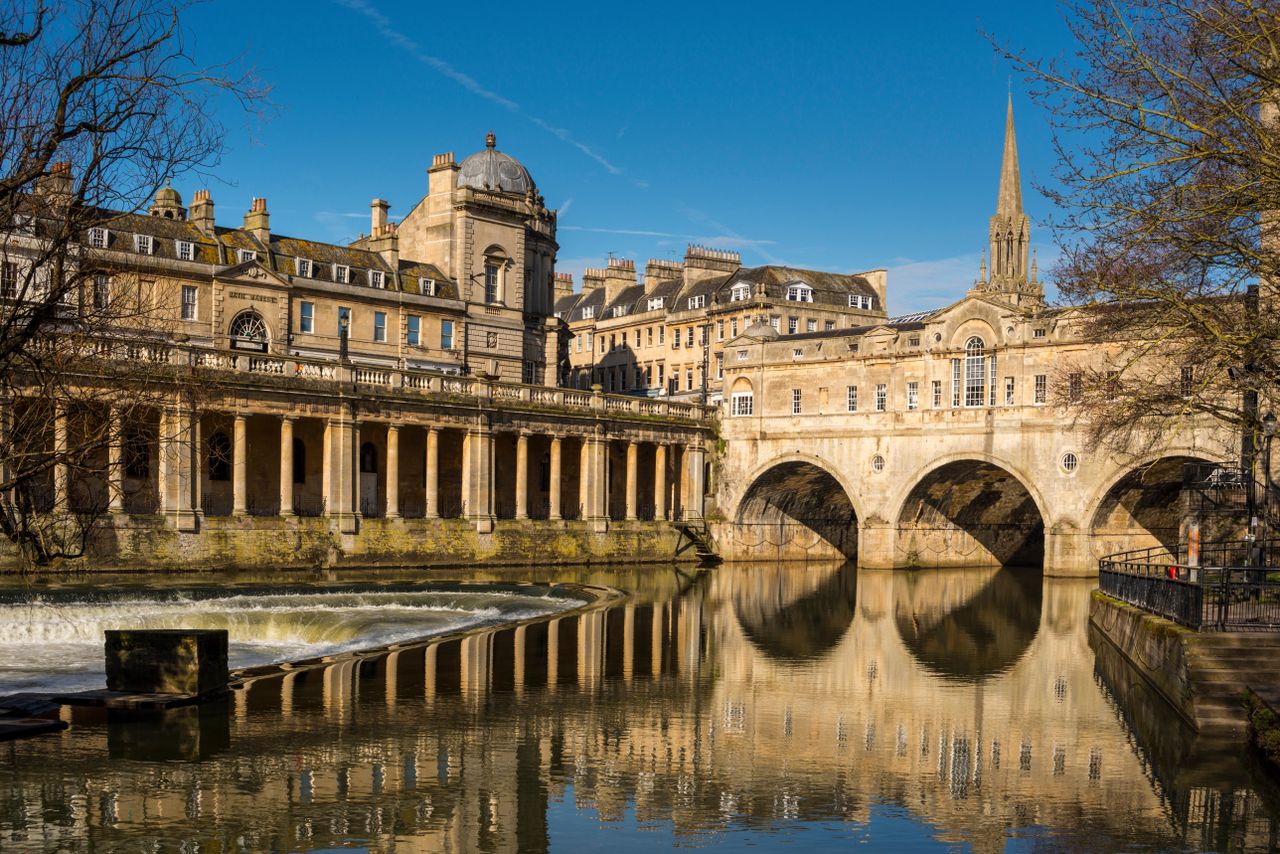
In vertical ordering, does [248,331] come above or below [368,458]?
above

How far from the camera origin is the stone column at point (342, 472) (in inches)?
1924

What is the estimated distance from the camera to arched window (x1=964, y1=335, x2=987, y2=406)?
187 feet

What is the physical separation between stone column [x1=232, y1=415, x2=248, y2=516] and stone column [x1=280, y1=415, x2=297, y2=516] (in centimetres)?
135

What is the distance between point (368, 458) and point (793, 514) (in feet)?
73.0

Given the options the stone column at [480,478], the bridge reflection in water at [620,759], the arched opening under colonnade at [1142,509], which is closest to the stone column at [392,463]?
the stone column at [480,478]

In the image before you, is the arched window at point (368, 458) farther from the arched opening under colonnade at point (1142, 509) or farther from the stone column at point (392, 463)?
the arched opening under colonnade at point (1142, 509)

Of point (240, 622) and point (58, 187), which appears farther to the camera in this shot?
point (240, 622)

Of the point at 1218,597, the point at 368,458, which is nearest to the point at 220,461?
the point at 368,458

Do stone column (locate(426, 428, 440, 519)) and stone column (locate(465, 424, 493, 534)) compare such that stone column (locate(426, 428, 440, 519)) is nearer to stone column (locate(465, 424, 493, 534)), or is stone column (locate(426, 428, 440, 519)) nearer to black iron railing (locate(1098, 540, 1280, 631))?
stone column (locate(465, 424, 493, 534))

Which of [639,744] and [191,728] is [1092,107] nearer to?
[639,744]

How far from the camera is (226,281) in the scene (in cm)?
5609

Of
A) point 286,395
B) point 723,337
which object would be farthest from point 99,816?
point 723,337

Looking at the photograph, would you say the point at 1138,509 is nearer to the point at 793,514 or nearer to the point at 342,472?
the point at 793,514

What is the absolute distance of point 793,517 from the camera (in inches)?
2638
